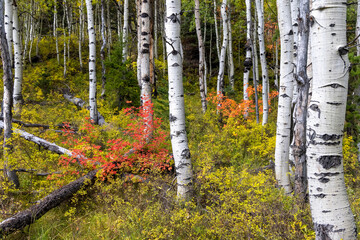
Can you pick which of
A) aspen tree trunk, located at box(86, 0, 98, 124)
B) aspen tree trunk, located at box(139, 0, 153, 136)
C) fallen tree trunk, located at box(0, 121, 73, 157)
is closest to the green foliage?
aspen tree trunk, located at box(86, 0, 98, 124)

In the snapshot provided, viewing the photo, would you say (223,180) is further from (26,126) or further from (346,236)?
(26,126)

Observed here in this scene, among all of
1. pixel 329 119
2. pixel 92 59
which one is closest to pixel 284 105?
pixel 329 119

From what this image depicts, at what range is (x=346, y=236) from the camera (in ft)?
5.87

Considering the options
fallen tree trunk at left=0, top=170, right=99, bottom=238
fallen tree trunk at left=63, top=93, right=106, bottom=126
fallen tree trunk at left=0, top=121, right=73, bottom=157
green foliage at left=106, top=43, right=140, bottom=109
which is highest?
green foliage at left=106, top=43, right=140, bottom=109

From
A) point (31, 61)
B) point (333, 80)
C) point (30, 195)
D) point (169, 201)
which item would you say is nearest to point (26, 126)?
point (30, 195)

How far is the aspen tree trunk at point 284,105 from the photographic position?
393cm

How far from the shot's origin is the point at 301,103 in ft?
11.2

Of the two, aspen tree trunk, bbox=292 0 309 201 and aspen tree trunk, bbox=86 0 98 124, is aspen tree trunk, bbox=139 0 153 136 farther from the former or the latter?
aspen tree trunk, bbox=292 0 309 201

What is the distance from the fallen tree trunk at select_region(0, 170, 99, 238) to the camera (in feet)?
10.00

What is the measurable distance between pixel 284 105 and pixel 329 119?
7.89 feet

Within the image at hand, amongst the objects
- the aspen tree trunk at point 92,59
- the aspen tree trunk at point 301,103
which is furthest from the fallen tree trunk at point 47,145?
the aspen tree trunk at point 301,103

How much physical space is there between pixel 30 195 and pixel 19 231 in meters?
1.22

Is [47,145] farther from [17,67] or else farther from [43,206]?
[17,67]

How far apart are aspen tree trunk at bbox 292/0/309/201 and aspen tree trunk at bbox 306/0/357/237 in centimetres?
152
